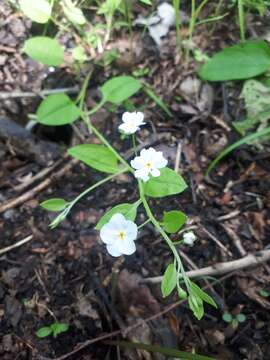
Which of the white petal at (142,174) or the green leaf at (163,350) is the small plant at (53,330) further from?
the white petal at (142,174)

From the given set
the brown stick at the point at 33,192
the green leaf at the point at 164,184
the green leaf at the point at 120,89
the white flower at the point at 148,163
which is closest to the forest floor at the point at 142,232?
the brown stick at the point at 33,192

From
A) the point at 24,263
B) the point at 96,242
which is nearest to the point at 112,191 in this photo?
the point at 96,242

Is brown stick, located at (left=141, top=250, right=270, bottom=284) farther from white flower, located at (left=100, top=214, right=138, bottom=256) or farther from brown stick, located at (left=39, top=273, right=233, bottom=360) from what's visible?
white flower, located at (left=100, top=214, right=138, bottom=256)

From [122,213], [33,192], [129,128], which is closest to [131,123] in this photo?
[129,128]

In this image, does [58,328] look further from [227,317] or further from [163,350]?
[227,317]

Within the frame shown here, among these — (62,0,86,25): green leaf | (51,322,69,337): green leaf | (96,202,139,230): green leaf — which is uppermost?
(62,0,86,25): green leaf

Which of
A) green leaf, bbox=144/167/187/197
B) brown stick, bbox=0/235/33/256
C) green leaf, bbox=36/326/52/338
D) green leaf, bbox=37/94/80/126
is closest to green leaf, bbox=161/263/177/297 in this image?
green leaf, bbox=144/167/187/197
